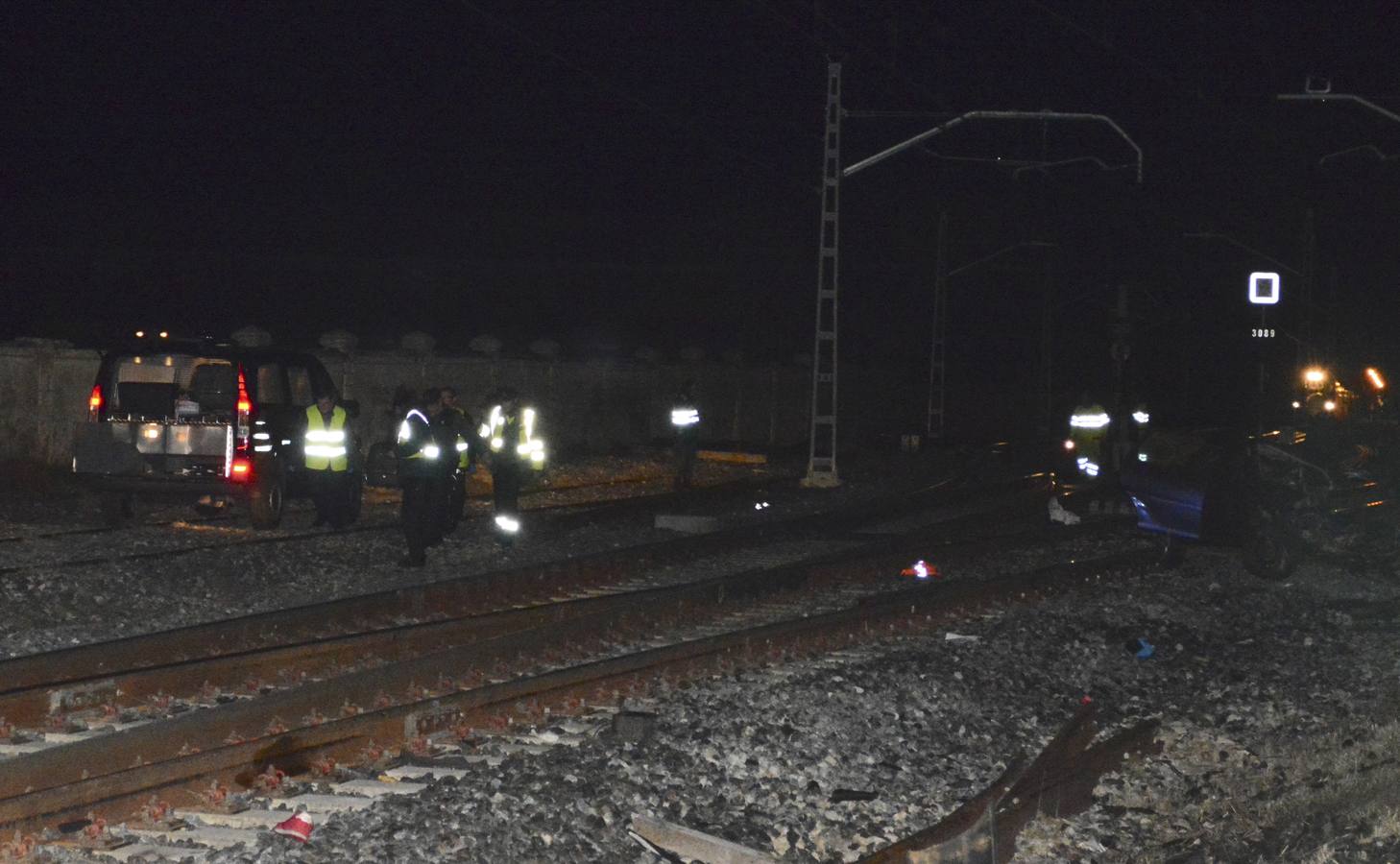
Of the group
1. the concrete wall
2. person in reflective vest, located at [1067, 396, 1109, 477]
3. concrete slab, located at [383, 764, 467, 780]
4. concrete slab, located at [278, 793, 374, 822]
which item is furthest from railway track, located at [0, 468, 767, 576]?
concrete slab, located at [278, 793, 374, 822]

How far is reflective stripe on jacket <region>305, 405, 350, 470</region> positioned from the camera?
55.3ft

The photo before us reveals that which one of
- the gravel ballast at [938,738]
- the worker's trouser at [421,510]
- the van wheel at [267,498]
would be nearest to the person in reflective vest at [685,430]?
the van wheel at [267,498]

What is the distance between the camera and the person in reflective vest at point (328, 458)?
16812 millimetres

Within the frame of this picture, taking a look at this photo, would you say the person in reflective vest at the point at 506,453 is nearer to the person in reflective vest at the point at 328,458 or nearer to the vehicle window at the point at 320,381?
the person in reflective vest at the point at 328,458

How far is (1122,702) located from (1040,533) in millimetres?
8994

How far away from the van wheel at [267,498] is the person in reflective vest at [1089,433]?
11719mm

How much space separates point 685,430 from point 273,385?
8.36 metres

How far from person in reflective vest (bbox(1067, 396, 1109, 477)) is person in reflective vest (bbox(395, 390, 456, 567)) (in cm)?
1141

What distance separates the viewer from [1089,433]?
77.6 feet

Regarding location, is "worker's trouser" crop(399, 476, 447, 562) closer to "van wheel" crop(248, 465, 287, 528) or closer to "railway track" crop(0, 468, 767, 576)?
"railway track" crop(0, 468, 767, 576)

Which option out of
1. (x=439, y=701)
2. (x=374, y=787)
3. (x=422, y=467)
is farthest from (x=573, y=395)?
(x=374, y=787)

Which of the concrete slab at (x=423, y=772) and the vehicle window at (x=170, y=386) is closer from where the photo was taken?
the concrete slab at (x=423, y=772)

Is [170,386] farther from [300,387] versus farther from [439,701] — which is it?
[439,701]

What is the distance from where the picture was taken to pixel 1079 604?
48.3 ft
